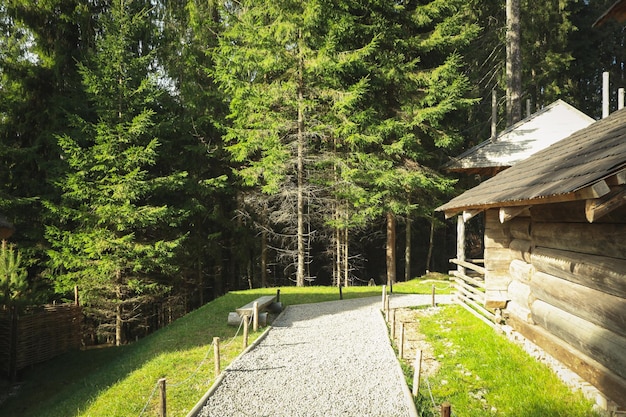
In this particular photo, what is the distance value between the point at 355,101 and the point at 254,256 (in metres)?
13.0

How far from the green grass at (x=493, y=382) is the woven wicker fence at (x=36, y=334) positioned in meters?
11.8

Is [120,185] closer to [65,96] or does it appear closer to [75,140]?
[75,140]

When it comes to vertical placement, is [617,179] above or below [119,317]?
above

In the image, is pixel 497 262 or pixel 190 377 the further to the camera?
pixel 497 262

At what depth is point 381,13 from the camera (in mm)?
18750

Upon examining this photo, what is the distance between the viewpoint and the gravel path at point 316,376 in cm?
638

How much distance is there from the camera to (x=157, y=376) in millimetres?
8094

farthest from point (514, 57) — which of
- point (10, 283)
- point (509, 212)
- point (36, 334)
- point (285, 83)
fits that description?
point (36, 334)

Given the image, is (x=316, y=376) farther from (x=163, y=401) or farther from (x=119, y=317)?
(x=119, y=317)

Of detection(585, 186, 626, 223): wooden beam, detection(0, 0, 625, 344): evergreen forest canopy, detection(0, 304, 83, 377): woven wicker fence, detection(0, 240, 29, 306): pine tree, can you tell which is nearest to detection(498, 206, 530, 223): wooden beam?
detection(585, 186, 626, 223): wooden beam

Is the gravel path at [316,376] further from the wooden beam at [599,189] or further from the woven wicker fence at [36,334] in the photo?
the woven wicker fence at [36,334]

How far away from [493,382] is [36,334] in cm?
1336

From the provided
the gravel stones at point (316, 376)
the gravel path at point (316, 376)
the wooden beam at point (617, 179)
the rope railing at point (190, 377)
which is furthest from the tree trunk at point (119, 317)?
the wooden beam at point (617, 179)

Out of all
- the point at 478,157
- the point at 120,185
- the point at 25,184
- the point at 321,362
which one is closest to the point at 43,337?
the point at 120,185
